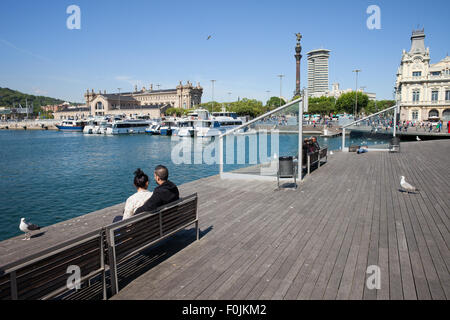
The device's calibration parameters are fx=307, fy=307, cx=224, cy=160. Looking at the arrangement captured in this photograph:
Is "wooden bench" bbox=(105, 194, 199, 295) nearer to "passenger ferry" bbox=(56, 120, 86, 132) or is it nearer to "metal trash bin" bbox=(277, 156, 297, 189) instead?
"metal trash bin" bbox=(277, 156, 297, 189)

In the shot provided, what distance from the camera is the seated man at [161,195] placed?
14.0 feet

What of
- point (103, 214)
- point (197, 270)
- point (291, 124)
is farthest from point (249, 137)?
point (197, 270)

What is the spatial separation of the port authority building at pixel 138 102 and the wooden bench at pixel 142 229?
138767 mm

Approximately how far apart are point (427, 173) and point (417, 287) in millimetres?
9376

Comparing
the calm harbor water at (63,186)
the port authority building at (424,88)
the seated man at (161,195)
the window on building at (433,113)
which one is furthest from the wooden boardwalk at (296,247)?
the window on building at (433,113)

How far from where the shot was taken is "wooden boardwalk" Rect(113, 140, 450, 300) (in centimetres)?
368

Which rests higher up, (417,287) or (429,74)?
(429,74)

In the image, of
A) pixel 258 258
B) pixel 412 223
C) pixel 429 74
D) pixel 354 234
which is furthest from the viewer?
pixel 429 74

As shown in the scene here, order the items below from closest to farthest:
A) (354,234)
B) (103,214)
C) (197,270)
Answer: (197,270) → (354,234) → (103,214)

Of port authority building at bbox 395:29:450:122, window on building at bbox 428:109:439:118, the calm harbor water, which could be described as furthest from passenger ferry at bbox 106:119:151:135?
window on building at bbox 428:109:439:118

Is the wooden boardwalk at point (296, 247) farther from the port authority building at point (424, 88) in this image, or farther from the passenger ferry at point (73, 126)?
the passenger ferry at point (73, 126)

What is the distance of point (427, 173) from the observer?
1140 centimetres

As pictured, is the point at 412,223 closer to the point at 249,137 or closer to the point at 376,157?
the point at 249,137

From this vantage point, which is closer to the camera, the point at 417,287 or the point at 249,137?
the point at 417,287
